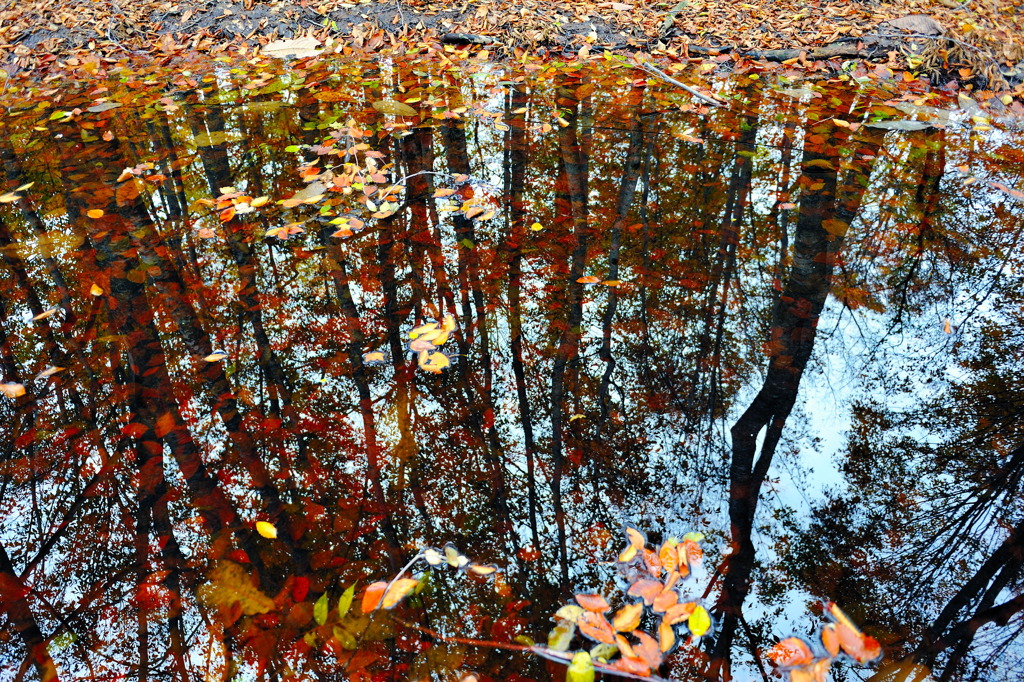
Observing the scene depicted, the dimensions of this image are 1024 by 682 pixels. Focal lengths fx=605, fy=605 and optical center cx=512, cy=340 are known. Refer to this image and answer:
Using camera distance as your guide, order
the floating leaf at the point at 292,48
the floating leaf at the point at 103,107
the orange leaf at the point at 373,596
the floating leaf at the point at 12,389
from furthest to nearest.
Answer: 1. the floating leaf at the point at 292,48
2. the floating leaf at the point at 103,107
3. the floating leaf at the point at 12,389
4. the orange leaf at the point at 373,596

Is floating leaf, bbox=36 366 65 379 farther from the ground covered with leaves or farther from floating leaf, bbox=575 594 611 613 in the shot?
the ground covered with leaves

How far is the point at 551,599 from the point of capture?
1.83m

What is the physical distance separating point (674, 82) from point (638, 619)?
527cm

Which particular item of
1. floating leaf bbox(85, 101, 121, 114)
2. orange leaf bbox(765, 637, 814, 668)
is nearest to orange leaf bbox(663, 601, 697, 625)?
orange leaf bbox(765, 637, 814, 668)

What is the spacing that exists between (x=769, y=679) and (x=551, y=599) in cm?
62

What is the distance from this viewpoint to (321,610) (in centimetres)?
179

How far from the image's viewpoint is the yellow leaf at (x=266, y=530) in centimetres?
201

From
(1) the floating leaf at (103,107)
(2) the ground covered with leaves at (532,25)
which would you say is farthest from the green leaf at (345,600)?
(2) the ground covered with leaves at (532,25)

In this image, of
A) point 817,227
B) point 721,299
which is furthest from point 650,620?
point 817,227

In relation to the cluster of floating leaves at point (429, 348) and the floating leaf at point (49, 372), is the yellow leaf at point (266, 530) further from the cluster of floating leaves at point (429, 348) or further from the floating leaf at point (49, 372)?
the floating leaf at point (49, 372)

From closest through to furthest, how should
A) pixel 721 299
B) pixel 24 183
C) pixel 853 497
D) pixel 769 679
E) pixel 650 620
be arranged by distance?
pixel 769 679 < pixel 650 620 < pixel 853 497 < pixel 721 299 < pixel 24 183

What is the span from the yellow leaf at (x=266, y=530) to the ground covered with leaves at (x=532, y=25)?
609 cm

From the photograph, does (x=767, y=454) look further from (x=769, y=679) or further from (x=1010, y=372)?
(x=1010, y=372)

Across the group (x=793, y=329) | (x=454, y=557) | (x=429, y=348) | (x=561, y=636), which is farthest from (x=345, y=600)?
(x=793, y=329)
